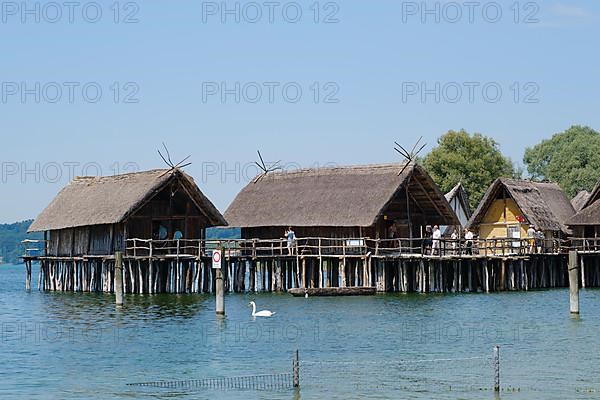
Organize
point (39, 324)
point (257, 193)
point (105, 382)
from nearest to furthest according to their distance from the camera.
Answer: point (105, 382) < point (39, 324) < point (257, 193)

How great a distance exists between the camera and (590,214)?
57.0 metres

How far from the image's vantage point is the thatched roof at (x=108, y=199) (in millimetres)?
48812

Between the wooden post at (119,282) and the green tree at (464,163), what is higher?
the green tree at (464,163)

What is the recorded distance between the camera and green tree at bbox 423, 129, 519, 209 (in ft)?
270

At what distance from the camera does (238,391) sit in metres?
24.5

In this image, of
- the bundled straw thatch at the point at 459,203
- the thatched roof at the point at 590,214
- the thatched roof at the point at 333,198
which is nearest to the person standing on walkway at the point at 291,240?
the thatched roof at the point at 333,198

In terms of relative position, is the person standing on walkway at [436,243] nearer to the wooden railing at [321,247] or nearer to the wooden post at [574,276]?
the wooden railing at [321,247]

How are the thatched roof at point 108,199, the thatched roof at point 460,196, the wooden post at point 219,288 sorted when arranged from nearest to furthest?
the wooden post at point 219,288
the thatched roof at point 108,199
the thatched roof at point 460,196

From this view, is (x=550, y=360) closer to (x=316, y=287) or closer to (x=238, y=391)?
(x=238, y=391)

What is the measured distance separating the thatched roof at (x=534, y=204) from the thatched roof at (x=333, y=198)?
6.51 m

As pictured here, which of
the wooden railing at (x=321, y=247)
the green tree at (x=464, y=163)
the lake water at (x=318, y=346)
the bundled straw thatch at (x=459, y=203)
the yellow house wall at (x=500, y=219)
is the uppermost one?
the green tree at (x=464, y=163)

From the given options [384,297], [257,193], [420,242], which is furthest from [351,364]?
[257,193]

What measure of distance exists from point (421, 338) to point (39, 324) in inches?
521

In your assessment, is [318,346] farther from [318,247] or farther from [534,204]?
[534,204]
